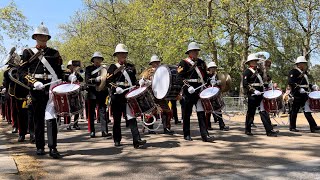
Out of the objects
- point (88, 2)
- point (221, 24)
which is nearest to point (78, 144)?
point (221, 24)

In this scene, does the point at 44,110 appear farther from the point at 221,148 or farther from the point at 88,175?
the point at 221,148

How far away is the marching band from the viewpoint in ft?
20.9

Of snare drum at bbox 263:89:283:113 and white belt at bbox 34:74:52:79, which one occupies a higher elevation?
white belt at bbox 34:74:52:79

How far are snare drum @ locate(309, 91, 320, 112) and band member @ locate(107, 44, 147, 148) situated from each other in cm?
486

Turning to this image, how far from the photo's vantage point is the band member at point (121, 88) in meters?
7.36

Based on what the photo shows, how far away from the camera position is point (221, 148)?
7.18m

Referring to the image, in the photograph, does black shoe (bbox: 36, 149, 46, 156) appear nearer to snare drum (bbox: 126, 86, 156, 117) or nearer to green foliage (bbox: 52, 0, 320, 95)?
snare drum (bbox: 126, 86, 156, 117)

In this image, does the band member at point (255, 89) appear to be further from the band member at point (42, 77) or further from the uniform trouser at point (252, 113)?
the band member at point (42, 77)

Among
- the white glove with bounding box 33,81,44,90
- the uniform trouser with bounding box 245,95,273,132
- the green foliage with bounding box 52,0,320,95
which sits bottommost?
the uniform trouser with bounding box 245,95,273,132

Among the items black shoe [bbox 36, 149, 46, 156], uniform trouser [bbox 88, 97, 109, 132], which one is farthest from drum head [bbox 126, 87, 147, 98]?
uniform trouser [bbox 88, 97, 109, 132]

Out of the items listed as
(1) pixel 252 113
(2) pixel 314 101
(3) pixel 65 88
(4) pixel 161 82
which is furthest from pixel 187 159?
(2) pixel 314 101

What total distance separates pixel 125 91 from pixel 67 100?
158 cm

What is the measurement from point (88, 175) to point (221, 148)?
296cm

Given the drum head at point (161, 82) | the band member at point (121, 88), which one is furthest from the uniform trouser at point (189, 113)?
the band member at point (121, 88)
